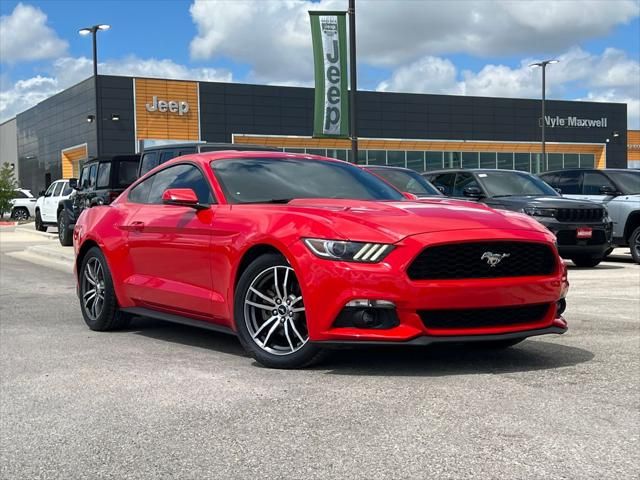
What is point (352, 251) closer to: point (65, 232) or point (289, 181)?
point (289, 181)

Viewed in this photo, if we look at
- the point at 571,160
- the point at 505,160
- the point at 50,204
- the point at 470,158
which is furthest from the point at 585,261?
the point at 571,160

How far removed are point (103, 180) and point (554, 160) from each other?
49662 millimetres

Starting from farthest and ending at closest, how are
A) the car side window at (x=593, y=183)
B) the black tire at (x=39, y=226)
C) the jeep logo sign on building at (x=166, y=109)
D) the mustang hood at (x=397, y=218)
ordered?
the jeep logo sign on building at (x=166, y=109) < the black tire at (x=39, y=226) < the car side window at (x=593, y=183) < the mustang hood at (x=397, y=218)

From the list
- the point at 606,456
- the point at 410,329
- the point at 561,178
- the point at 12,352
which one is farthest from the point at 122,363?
the point at 561,178

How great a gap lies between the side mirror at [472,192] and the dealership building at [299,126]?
109 ft

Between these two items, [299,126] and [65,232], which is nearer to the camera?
[65,232]

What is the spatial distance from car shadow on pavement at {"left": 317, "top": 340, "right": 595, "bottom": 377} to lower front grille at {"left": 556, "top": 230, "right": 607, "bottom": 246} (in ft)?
22.0

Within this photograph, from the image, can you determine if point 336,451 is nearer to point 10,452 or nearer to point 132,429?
point 132,429

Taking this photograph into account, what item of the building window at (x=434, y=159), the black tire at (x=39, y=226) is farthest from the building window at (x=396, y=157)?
the black tire at (x=39, y=226)

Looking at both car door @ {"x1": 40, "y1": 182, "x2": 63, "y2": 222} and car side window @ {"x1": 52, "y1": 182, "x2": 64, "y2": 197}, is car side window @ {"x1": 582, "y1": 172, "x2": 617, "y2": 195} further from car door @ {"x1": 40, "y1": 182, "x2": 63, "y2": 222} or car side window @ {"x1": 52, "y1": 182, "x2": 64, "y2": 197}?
car side window @ {"x1": 52, "y1": 182, "x2": 64, "y2": 197}

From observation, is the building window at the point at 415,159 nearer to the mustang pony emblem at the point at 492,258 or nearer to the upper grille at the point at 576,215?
the upper grille at the point at 576,215

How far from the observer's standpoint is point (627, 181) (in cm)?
1497

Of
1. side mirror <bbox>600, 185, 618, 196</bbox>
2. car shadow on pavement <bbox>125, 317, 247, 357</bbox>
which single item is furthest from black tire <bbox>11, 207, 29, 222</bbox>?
car shadow on pavement <bbox>125, 317, 247, 357</bbox>

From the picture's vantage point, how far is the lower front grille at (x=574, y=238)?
12.7m
